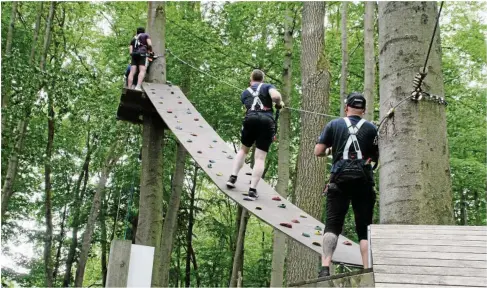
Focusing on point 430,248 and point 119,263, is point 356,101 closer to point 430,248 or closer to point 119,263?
point 430,248

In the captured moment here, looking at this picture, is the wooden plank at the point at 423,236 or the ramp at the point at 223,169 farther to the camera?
the ramp at the point at 223,169

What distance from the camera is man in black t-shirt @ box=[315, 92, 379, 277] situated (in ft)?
10.0

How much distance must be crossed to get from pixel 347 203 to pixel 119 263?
1446 mm

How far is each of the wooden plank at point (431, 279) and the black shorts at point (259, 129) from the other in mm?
2888

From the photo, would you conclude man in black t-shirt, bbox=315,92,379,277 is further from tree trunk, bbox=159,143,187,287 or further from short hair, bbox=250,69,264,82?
tree trunk, bbox=159,143,187,287

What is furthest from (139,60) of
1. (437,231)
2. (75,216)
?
(75,216)

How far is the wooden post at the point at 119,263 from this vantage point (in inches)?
109

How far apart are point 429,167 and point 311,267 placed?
4.34 m

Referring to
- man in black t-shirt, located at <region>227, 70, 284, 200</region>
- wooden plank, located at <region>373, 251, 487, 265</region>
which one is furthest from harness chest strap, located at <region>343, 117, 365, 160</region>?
man in black t-shirt, located at <region>227, 70, 284, 200</region>

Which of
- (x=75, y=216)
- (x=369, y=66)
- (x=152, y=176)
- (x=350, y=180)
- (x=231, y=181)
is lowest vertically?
(x=350, y=180)

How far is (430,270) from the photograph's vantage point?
6.05ft

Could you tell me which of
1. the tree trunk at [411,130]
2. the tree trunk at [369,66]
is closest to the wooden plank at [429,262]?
the tree trunk at [411,130]

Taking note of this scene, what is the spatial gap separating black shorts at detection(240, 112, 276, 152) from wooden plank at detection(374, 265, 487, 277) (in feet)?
9.24

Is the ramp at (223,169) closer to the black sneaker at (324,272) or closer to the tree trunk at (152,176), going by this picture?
the black sneaker at (324,272)
